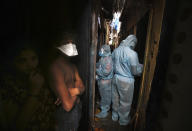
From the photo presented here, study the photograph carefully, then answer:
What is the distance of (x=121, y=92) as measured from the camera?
7.00 ft

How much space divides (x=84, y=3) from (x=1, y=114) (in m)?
1.25

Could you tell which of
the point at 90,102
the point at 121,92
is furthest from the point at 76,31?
the point at 121,92

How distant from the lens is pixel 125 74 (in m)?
2.09

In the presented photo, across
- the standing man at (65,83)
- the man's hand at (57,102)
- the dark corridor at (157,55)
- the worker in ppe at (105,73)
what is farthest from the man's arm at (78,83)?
the worker in ppe at (105,73)

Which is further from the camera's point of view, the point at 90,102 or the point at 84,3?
the point at 90,102

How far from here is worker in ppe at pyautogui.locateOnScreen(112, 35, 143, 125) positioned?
197 cm

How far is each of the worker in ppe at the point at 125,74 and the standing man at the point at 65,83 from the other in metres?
1.13

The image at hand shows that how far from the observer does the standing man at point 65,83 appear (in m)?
0.91

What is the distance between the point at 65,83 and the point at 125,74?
1461mm

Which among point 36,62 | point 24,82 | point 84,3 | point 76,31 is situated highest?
point 84,3

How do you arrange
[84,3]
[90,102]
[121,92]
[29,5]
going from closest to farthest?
[29,5] < [84,3] < [90,102] < [121,92]

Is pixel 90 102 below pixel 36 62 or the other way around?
below

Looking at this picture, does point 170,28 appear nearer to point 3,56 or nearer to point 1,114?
point 3,56

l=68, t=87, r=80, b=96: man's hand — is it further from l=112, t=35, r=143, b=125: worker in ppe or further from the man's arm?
l=112, t=35, r=143, b=125: worker in ppe
